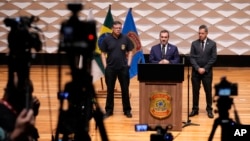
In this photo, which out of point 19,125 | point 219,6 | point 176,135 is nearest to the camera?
point 19,125

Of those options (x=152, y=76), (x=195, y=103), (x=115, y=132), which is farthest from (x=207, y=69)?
(x=115, y=132)

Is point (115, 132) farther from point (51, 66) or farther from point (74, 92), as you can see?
point (51, 66)

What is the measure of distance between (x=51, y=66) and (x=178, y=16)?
4430 millimetres

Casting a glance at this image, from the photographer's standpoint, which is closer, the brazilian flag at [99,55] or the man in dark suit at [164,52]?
the man in dark suit at [164,52]

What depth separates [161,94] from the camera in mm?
8648

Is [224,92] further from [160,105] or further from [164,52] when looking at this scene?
[164,52]

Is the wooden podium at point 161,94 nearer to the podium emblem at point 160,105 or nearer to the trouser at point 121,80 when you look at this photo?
the podium emblem at point 160,105

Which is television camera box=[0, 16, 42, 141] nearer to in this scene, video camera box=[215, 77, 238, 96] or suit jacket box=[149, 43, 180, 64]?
video camera box=[215, 77, 238, 96]

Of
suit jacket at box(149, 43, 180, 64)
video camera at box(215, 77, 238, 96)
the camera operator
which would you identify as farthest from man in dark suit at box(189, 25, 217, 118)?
the camera operator

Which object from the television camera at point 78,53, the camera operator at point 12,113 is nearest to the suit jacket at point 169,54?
the television camera at point 78,53

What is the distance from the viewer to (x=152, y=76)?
8594 millimetres

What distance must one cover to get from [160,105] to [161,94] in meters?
0.20

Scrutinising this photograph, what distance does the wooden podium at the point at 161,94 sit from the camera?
855cm

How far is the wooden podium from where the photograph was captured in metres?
8.55
